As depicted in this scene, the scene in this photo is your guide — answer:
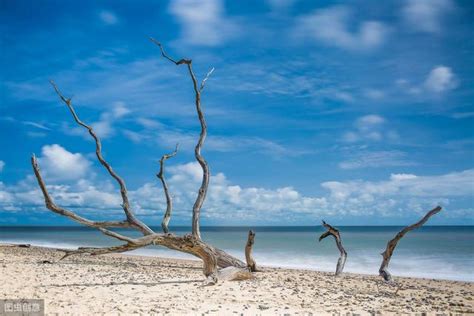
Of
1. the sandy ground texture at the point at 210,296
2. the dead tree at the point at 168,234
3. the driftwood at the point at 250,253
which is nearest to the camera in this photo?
the sandy ground texture at the point at 210,296

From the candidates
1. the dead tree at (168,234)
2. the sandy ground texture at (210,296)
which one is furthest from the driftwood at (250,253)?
the sandy ground texture at (210,296)

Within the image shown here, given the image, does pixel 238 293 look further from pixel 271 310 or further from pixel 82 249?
pixel 82 249

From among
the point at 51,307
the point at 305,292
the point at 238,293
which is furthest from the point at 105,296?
the point at 305,292

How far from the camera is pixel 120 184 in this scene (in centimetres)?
1146

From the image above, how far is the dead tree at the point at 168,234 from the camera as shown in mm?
9562

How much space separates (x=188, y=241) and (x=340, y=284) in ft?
11.1

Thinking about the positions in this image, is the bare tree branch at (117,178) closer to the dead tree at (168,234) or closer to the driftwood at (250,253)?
the dead tree at (168,234)

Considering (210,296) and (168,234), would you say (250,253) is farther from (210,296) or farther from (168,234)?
(210,296)

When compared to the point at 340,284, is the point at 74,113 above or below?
above

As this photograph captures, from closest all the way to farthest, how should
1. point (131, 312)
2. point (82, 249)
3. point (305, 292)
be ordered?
point (131, 312) → point (305, 292) → point (82, 249)

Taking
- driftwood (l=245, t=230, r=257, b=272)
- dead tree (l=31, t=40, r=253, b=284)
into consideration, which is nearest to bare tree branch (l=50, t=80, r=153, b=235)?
dead tree (l=31, t=40, r=253, b=284)

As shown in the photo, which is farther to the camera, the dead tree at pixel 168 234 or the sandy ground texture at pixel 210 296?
the dead tree at pixel 168 234

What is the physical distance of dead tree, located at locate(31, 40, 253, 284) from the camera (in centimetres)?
→ 956

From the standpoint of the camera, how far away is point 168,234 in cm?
993
